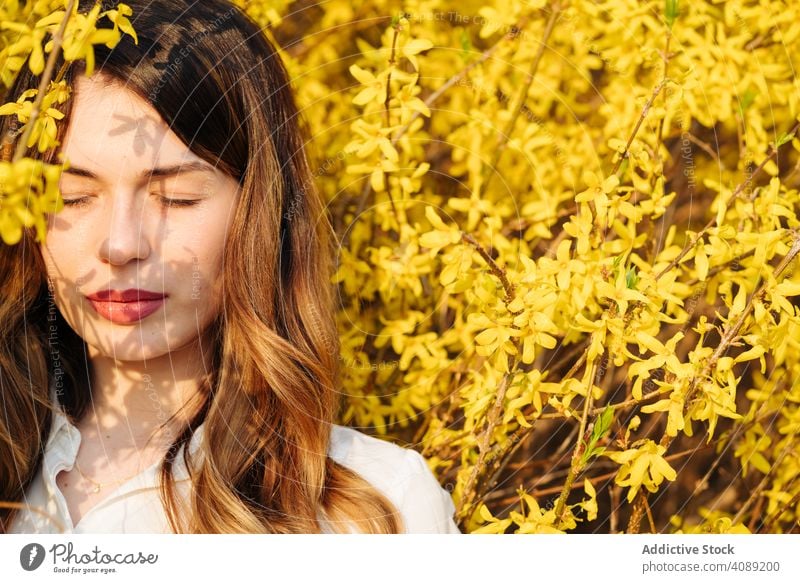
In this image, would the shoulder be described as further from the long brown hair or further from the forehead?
the forehead

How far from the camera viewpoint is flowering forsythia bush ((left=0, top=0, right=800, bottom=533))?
0.77 m

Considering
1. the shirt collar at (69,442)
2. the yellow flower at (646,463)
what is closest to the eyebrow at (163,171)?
the shirt collar at (69,442)

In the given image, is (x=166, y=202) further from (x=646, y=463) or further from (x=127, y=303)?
(x=646, y=463)

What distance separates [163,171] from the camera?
0.77m

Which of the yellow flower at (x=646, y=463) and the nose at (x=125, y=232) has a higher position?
the nose at (x=125, y=232)

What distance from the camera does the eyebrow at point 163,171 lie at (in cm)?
76

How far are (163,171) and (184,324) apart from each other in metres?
0.16
